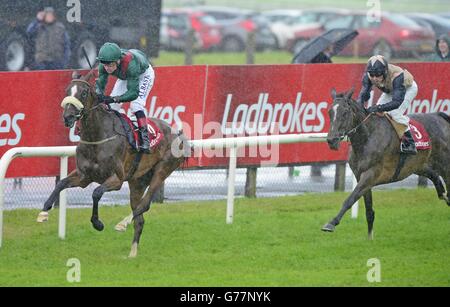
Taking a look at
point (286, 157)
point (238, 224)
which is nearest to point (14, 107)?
point (238, 224)

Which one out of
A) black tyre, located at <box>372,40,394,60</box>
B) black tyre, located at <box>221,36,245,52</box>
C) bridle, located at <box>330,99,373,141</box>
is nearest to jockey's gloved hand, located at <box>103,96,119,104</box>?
bridle, located at <box>330,99,373,141</box>

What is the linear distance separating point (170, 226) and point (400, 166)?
100 inches

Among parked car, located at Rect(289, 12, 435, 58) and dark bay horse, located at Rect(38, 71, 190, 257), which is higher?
dark bay horse, located at Rect(38, 71, 190, 257)

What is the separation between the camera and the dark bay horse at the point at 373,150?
11.7 m

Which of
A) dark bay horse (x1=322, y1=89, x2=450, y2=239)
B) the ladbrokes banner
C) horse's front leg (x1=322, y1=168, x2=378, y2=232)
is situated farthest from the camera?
the ladbrokes banner

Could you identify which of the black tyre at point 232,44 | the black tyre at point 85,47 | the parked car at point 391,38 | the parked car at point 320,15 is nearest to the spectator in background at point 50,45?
the black tyre at point 85,47

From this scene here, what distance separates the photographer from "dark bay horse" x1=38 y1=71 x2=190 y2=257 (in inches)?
430

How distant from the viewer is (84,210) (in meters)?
13.5

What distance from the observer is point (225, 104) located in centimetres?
1477

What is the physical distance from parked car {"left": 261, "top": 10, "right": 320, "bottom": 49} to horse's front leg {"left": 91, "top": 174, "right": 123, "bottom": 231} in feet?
87.6

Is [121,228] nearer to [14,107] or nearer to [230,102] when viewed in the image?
[14,107]

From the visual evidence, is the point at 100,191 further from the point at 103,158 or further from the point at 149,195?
the point at 149,195

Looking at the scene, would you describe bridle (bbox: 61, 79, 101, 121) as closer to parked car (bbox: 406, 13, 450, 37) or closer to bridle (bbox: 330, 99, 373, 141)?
bridle (bbox: 330, 99, 373, 141)
